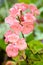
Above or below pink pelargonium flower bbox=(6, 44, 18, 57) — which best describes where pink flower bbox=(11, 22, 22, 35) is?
above

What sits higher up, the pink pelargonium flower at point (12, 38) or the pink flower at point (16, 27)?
the pink flower at point (16, 27)

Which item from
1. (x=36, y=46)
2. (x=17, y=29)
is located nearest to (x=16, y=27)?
(x=17, y=29)

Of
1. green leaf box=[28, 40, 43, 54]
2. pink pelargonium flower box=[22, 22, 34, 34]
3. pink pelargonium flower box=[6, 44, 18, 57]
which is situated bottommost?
green leaf box=[28, 40, 43, 54]

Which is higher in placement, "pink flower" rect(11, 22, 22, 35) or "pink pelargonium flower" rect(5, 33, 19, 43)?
"pink flower" rect(11, 22, 22, 35)

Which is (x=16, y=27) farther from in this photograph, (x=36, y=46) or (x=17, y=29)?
(x=36, y=46)

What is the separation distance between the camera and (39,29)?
1.04 meters

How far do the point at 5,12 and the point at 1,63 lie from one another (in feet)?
1.35

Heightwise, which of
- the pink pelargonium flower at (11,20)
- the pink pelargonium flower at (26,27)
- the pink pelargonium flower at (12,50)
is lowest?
the pink pelargonium flower at (12,50)

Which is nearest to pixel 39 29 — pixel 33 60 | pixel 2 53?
pixel 2 53

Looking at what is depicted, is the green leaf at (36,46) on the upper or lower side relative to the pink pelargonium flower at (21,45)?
lower

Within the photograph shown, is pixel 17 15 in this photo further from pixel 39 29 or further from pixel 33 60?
pixel 39 29

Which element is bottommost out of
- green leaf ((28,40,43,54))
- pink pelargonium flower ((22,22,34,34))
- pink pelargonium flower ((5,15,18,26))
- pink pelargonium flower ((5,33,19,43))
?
green leaf ((28,40,43,54))

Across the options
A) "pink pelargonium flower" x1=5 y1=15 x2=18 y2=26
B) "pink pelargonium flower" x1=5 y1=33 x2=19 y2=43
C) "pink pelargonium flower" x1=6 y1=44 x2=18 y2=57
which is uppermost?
"pink pelargonium flower" x1=5 y1=15 x2=18 y2=26

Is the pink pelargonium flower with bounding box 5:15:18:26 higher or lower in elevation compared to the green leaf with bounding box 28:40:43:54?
higher
